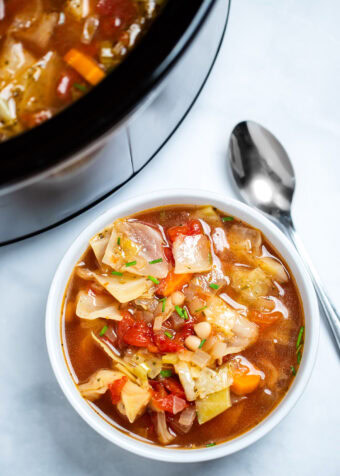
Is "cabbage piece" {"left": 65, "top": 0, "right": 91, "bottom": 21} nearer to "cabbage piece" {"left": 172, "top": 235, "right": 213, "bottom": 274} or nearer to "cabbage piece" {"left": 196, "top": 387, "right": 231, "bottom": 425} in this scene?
"cabbage piece" {"left": 172, "top": 235, "right": 213, "bottom": 274}

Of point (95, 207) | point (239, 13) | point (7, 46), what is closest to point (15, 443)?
point (95, 207)

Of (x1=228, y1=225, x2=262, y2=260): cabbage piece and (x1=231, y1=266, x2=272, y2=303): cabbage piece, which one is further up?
(x1=228, y1=225, x2=262, y2=260): cabbage piece

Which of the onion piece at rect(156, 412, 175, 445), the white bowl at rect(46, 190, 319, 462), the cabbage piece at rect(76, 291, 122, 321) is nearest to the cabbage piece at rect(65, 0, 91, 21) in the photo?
the white bowl at rect(46, 190, 319, 462)

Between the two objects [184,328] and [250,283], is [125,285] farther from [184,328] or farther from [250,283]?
[250,283]

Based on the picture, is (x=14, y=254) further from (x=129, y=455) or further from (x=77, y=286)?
(x=129, y=455)

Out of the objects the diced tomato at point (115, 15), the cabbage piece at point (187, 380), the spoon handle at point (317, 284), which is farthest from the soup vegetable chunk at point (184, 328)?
the diced tomato at point (115, 15)

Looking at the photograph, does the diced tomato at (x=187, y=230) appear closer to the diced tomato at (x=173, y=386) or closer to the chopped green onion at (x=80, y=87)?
the diced tomato at (x=173, y=386)

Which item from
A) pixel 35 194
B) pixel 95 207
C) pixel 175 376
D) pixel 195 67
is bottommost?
pixel 175 376
